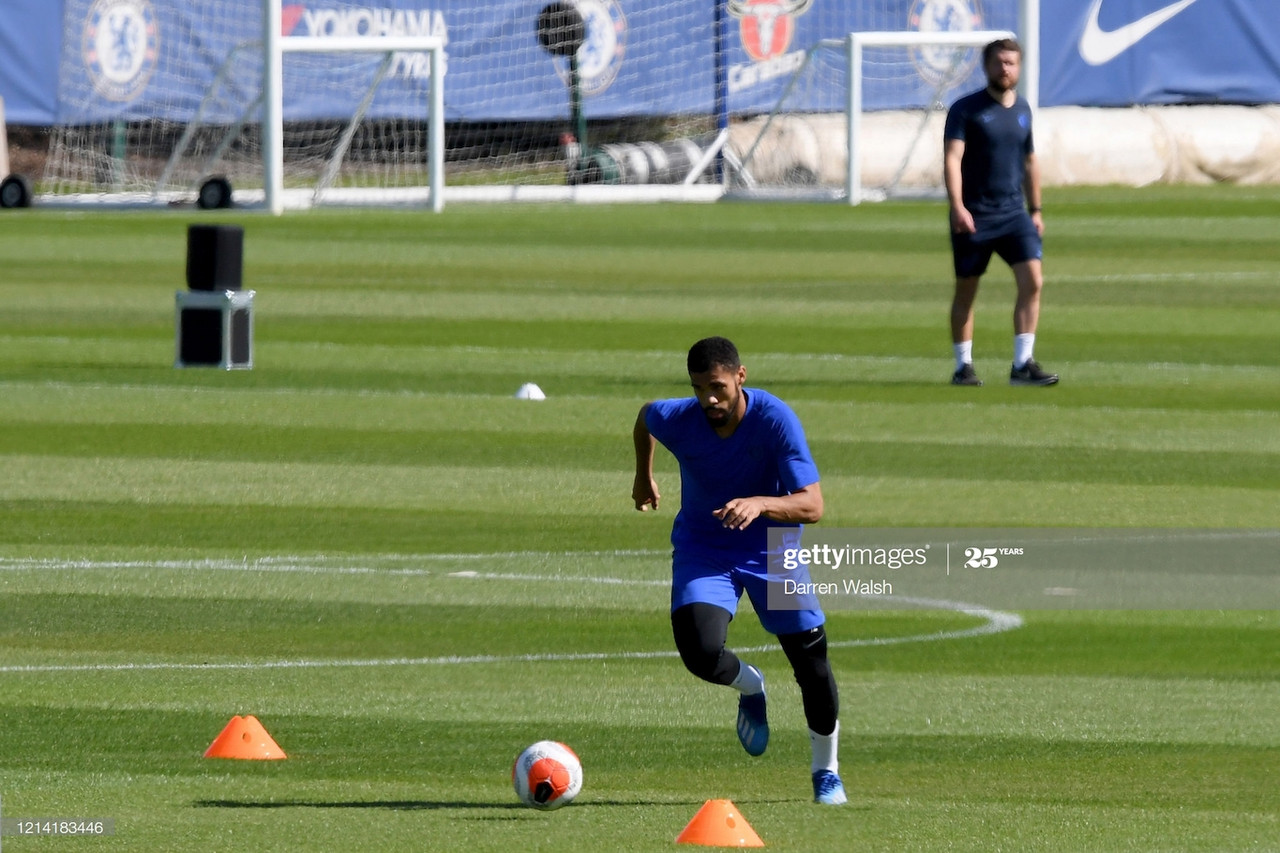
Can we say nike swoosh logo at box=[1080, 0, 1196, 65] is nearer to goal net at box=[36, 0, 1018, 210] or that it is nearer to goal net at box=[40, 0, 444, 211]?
goal net at box=[36, 0, 1018, 210]

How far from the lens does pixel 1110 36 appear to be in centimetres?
3991

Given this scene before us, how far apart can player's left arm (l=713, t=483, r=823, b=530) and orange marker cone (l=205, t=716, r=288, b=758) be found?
1.73 m

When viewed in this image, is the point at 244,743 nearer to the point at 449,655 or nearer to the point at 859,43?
the point at 449,655

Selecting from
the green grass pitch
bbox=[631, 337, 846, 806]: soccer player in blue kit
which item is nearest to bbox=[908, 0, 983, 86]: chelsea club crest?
the green grass pitch

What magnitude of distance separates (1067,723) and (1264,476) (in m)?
6.04

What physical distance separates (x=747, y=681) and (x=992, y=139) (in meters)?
9.96

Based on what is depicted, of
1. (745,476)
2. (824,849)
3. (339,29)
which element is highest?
(339,29)

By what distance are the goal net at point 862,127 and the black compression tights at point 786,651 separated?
93.9 ft

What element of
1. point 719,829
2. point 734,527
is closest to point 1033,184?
point 734,527

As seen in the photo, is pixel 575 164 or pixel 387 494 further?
pixel 575 164

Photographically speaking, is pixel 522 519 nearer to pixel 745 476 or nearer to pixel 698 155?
pixel 745 476

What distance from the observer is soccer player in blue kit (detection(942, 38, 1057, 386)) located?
1780cm

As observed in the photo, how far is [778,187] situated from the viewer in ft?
124

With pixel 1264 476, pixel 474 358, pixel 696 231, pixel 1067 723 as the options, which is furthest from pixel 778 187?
pixel 1067 723
